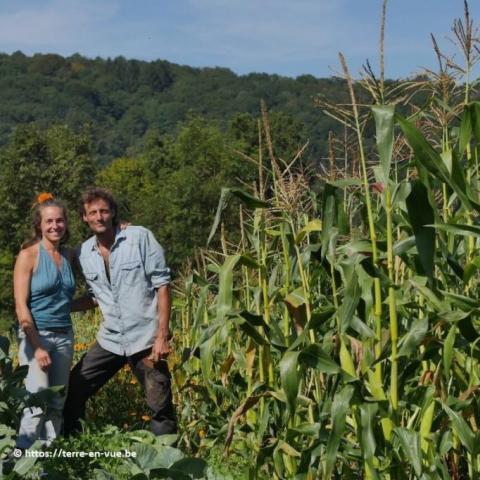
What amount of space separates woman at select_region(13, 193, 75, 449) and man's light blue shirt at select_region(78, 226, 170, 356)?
26 centimetres

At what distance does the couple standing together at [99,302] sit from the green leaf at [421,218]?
2270 millimetres

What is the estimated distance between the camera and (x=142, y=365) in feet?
17.4

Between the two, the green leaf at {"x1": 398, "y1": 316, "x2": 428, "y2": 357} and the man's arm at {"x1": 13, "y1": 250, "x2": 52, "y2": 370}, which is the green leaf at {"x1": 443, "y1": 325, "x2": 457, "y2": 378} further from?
the man's arm at {"x1": 13, "y1": 250, "x2": 52, "y2": 370}

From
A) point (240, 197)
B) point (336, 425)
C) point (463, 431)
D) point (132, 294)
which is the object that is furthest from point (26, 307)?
point (463, 431)

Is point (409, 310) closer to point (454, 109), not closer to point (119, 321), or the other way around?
point (454, 109)

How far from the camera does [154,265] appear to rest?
17.2ft

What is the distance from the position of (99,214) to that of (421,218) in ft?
7.85

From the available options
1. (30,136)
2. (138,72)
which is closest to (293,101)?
(138,72)

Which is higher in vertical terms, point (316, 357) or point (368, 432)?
point (316, 357)

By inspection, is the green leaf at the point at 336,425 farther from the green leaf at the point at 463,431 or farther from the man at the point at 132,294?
the man at the point at 132,294

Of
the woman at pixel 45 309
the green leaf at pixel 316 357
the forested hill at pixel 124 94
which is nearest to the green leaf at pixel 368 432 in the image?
the green leaf at pixel 316 357

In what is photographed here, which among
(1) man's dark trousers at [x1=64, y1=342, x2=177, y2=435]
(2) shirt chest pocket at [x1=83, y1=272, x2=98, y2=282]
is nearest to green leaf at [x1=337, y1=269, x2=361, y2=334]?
(1) man's dark trousers at [x1=64, y1=342, x2=177, y2=435]

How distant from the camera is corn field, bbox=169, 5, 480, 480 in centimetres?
332

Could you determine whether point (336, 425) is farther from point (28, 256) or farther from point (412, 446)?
point (28, 256)
